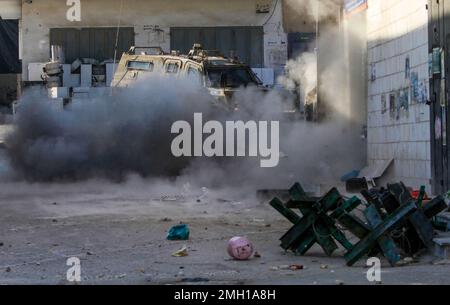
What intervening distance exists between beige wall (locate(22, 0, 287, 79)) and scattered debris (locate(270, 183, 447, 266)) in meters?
23.4

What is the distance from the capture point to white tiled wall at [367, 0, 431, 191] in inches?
533

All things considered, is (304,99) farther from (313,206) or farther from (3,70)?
(3,70)

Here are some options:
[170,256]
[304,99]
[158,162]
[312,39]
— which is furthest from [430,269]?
[312,39]

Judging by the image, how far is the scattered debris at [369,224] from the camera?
Result: 7074mm

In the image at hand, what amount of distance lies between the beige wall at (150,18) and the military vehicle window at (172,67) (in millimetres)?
13953

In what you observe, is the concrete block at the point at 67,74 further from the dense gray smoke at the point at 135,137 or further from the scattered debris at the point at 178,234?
the scattered debris at the point at 178,234

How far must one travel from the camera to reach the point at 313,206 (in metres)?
7.63

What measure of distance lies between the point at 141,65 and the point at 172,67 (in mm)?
940

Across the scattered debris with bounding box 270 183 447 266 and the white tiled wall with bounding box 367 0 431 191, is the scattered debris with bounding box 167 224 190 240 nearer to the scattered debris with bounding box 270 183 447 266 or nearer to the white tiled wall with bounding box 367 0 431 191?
the scattered debris with bounding box 270 183 447 266

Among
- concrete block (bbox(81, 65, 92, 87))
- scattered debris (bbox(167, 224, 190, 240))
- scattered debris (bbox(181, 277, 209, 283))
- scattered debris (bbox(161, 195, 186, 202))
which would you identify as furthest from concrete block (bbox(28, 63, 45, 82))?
scattered debris (bbox(181, 277, 209, 283))

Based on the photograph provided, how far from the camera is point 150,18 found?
30.7 meters

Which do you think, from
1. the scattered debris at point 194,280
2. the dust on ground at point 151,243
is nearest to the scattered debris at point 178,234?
the dust on ground at point 151,243

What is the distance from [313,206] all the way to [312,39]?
22286mm

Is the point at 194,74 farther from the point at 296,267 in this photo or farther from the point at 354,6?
the point at 296,267
